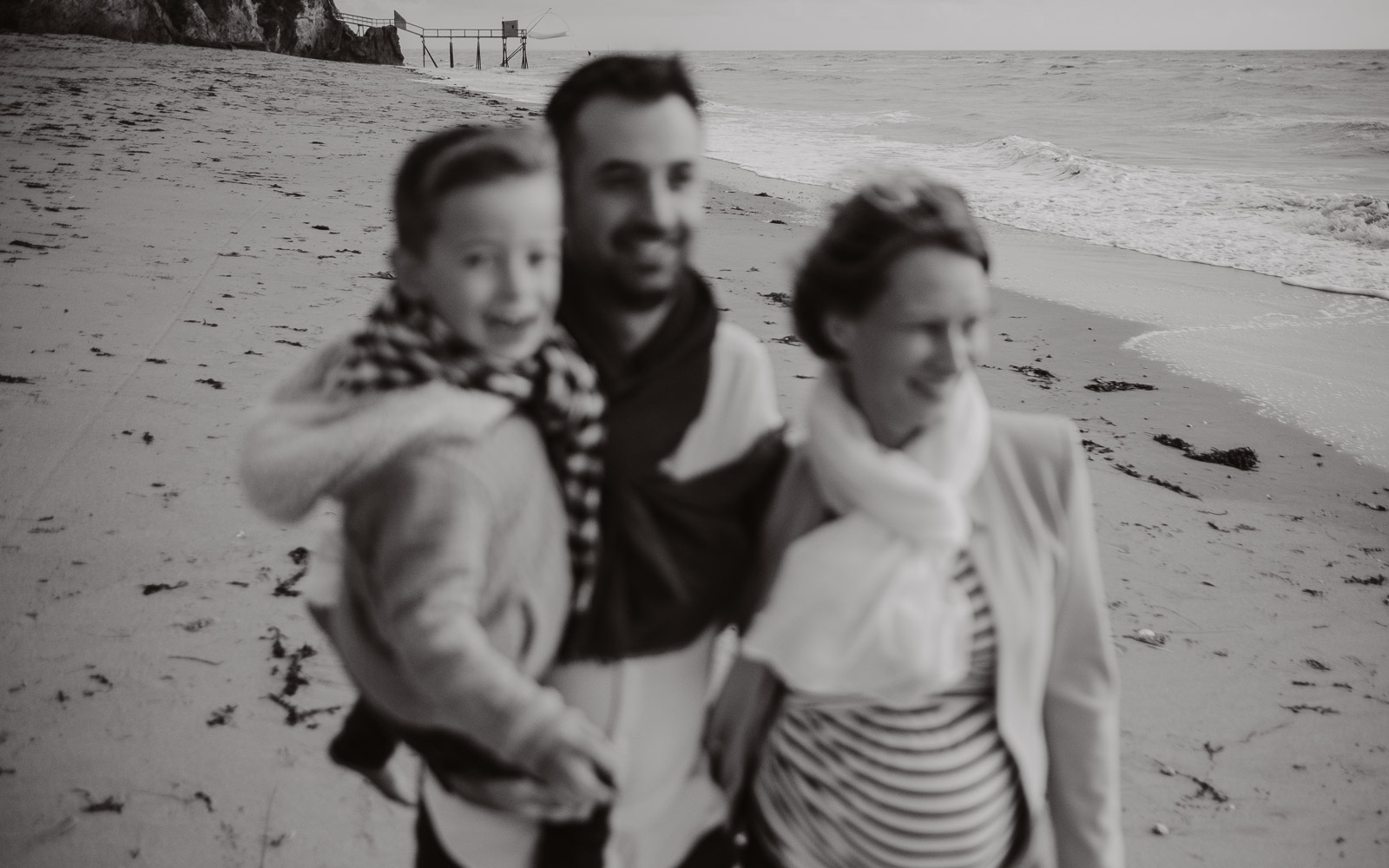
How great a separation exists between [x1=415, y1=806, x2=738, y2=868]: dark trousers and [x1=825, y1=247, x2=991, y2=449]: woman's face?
0.75m

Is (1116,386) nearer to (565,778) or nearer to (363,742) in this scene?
(363,742)

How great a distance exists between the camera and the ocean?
6.88 metres

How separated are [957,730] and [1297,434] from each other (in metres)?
5.11

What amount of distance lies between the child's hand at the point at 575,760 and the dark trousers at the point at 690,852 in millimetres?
394

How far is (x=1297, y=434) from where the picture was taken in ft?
17.7

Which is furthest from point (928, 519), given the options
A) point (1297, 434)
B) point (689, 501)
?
point (1297, 434)

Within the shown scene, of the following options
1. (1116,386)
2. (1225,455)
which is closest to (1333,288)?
(1116,386)

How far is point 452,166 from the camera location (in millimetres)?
1175

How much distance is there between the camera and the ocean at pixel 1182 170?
6875 mm

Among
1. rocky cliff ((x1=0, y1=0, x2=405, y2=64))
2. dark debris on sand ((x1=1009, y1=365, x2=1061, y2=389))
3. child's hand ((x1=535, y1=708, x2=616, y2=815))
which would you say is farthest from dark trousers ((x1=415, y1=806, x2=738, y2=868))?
rocky cliff ((x1=0, y1=0, x2=405, y2=64))

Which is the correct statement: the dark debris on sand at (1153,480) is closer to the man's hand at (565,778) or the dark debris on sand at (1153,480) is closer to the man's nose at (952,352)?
the man's nose at (952,352)

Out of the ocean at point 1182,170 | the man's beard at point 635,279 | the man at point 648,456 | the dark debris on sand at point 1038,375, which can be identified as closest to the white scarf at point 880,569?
the man at point 648,456

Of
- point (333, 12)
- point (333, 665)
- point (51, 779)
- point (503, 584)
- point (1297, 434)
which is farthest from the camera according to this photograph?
point (333, 12)

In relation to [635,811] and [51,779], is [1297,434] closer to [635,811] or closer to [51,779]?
[635,811]
